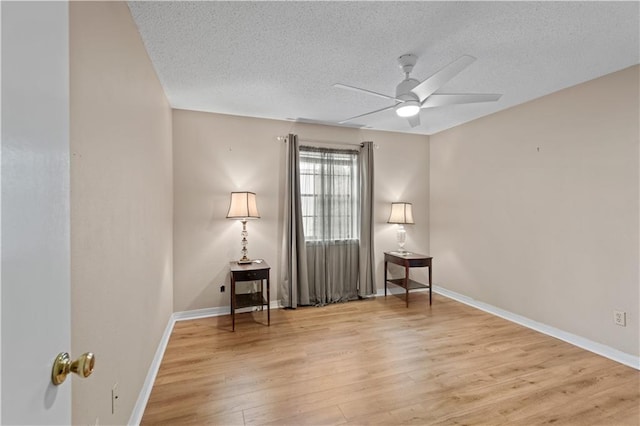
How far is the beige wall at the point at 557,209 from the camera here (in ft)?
8.39

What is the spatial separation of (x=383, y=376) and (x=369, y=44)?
2.58 m

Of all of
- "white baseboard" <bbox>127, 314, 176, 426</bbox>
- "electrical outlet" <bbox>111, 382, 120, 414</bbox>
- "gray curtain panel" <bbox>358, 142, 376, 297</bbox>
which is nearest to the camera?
"electrical outlet" <bbox>111, 382, 120, 414</bbox>

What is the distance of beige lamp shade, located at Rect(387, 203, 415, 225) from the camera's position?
4.31 metres

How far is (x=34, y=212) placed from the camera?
Answer: 0.58m

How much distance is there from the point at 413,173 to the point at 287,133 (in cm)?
218

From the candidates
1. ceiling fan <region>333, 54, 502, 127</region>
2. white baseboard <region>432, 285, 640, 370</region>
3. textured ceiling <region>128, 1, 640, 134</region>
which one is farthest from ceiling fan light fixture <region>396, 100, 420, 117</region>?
white baseboard <region>432, 285, 640, 370</region>

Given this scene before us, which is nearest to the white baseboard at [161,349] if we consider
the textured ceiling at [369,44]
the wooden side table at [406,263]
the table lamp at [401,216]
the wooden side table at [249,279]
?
the wooden side table at [249,279]

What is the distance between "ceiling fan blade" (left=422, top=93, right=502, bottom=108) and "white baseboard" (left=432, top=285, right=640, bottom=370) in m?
2.48

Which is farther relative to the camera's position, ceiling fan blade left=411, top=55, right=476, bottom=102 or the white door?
ceiling fan blade left=411, top=55, right=476, bottom=102

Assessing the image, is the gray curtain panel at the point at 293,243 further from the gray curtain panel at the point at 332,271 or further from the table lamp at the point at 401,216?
the table lamp at the point at 401,216

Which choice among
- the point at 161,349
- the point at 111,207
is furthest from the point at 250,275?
the point at 111,207

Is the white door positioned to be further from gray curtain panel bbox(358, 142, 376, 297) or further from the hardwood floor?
gray curtain panel bbox(358, 142, 376, 297)

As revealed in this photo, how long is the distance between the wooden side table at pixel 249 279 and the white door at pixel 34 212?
2.49 m

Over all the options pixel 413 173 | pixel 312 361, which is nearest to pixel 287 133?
pixel 413 173
